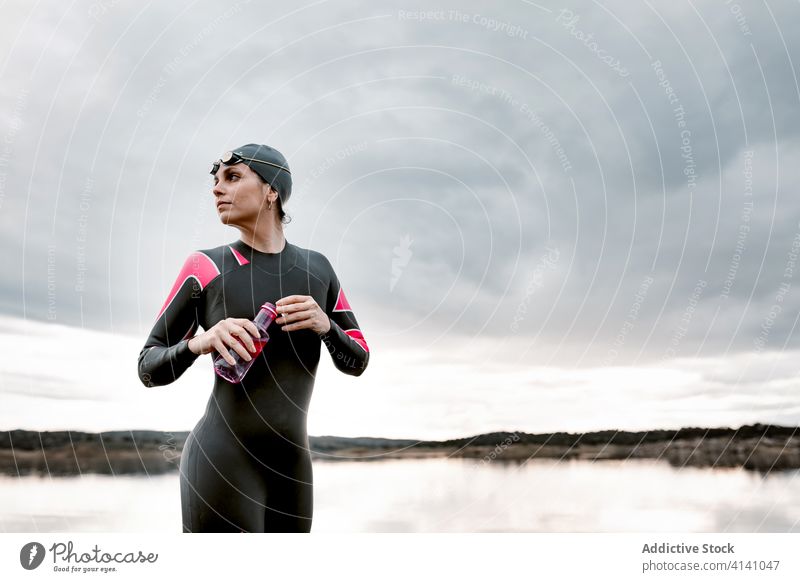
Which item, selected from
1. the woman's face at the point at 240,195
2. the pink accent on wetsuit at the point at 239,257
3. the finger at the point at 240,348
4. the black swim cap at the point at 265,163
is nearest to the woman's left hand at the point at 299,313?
the finger at the point at 240,348

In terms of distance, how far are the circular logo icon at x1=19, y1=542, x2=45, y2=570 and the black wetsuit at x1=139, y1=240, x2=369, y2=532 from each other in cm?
120

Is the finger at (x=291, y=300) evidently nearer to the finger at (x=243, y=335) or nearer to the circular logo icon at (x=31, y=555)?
the finger at (x=243, y=335)

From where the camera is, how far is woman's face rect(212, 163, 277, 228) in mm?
4379

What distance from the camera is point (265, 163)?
4469 mm

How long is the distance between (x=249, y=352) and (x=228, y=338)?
0.54ft

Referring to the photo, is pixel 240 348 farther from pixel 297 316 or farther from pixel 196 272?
pixel 196 272

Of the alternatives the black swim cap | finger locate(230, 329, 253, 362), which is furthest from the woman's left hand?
the black swim cap

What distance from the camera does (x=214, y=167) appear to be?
4.52m

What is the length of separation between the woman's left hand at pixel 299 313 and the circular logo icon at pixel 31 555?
229 centimetres

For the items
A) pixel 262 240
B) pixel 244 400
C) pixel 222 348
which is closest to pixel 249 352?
pixel 222 348

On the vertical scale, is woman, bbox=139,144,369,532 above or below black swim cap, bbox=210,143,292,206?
below

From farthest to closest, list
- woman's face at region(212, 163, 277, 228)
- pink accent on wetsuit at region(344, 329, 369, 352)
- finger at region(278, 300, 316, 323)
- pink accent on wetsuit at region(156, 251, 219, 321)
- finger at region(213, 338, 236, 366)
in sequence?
pink accent on wetsuit at region(344, 329, 369, 352), woman's face at region(212, 163, 277, 228), pink accent on wetsuit at region(156, 251, 219, 321), finger at region(278, 300, 316, 323), finger at region(213, 338, 236, 366)

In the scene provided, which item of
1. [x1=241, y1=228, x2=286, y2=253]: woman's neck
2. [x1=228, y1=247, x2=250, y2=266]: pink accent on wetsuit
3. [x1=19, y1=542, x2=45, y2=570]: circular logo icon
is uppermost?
[x1=241, y1=228, x2=286, y2=253]: woman's neck

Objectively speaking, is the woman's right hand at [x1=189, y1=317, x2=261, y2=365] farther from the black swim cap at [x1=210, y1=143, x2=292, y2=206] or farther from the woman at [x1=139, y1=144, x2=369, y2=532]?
the black swim cap at [x1=210, y1=143, x2=292, y2=206]
